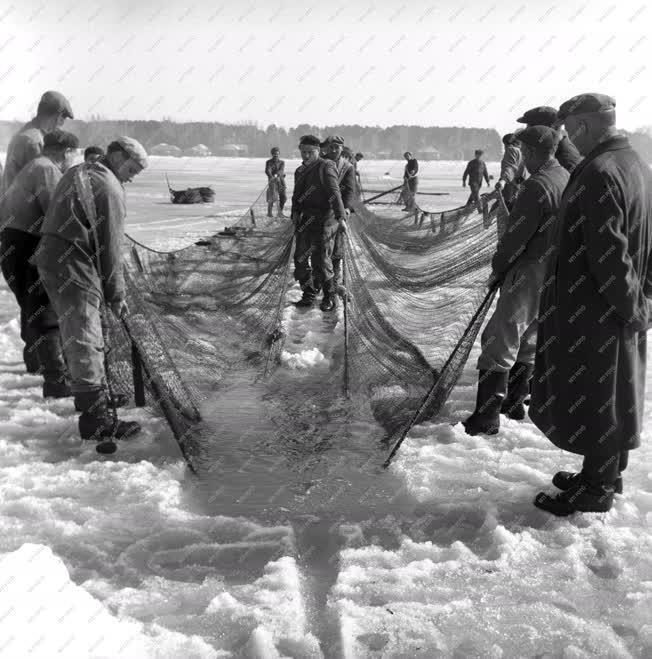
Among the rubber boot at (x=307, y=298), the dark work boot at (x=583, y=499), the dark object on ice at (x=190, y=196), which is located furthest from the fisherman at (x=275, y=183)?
the dark work boot at (x=583, y=499)

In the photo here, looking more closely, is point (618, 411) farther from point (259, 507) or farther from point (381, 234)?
point (381, 234)

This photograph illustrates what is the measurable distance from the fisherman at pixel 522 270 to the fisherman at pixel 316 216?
10.0 ft

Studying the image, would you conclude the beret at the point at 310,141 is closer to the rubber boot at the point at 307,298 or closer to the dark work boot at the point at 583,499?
the rubber boot at the point at 307,298

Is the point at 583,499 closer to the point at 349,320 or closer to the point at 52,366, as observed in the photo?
the point at 349,320

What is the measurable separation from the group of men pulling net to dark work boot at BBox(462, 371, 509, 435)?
19cm

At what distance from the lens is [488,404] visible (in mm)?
3824

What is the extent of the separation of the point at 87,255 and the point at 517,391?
2685 mm

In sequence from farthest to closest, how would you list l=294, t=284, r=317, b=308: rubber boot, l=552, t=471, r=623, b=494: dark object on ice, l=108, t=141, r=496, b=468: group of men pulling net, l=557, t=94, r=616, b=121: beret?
l=294, t=284, r=317, b=308: rubber boot
l=108, t=141, r=496, b=468: group of men pulling net
l=552, t=471, r=623, b=494: dark object on ice
l=557, t=94, r=616, b=121: beret

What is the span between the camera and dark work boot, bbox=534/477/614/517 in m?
2.93

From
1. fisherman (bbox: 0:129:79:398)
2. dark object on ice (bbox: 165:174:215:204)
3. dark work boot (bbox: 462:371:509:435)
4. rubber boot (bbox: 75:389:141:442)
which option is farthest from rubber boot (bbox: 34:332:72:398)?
dark object on ice (bbox: 165:174:215:204)

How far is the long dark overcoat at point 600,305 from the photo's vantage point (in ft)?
8.46

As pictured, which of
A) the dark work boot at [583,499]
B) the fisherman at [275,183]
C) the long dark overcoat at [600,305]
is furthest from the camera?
the fisherman at [275,183]

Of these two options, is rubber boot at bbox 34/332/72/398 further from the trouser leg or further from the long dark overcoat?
the long dark overcoat

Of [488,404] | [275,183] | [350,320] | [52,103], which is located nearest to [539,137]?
[488,404]
